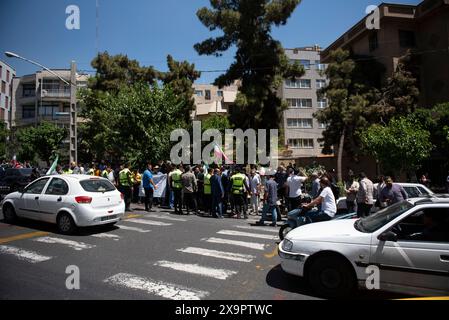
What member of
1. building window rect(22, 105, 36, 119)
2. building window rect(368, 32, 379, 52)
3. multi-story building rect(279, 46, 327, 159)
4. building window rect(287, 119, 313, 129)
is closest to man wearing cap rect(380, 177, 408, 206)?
building window rect(368, 32, 379, 52)

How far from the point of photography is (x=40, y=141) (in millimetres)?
39500

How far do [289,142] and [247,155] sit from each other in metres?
22.3

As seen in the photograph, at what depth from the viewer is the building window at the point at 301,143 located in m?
44.0

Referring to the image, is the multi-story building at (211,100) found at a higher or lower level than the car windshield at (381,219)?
higher

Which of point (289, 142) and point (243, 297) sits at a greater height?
point (289, 142)

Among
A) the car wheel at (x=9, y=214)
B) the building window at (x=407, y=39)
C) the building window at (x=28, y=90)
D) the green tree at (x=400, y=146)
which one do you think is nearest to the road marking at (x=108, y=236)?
the car wheel at (x=9, y=214)

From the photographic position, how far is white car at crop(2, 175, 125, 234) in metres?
8.42

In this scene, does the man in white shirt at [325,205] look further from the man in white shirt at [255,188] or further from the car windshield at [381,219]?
the man in white shirt at [255,188]

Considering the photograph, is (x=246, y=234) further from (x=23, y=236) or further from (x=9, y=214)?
(x=9, y=214)

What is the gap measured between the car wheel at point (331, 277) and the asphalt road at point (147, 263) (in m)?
0.24

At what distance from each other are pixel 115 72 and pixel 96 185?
23.9m

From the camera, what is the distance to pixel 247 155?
22859 millimetres
